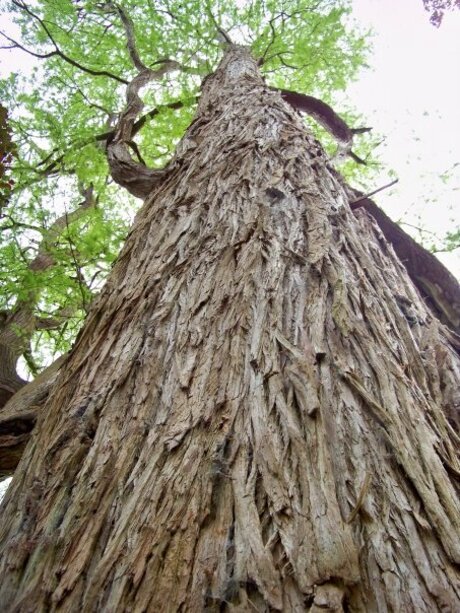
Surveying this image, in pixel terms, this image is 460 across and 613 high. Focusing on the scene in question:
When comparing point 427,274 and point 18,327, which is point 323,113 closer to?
point 427,274

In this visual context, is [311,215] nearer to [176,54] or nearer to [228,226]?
[228,226]

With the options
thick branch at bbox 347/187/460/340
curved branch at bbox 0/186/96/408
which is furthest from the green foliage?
thick branch at bbox 347/187/460/340

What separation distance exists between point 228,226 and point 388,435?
1.20 metres

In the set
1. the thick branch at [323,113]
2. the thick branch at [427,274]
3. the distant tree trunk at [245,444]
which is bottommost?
the distant tree trunk at [245,444]

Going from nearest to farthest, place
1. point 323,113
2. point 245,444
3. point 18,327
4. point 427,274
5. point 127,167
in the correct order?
point 245,444, point 127,167, point 427,274, point 18,327, point 323,113

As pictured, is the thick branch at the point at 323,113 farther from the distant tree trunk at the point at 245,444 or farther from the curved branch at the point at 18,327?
the distant tree trunk at the point at 245,444

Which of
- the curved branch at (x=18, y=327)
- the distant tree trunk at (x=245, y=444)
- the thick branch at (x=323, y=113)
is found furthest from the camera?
the thick branch at (x=323, y=113)

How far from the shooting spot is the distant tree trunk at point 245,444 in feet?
2.64

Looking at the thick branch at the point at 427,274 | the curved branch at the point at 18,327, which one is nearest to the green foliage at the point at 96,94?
the curved branch at the point at 18,327

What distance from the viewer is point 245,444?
1.04 meters

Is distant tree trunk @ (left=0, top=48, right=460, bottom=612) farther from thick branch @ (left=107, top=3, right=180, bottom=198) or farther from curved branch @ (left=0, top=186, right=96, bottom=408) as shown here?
curved branch @ (left=0, top=186, right=96, bottom=408)

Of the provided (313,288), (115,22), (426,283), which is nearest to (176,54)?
(115,22)

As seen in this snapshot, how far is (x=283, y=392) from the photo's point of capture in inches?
45.5

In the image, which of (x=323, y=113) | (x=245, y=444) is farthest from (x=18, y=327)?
(x=245, y=444)
